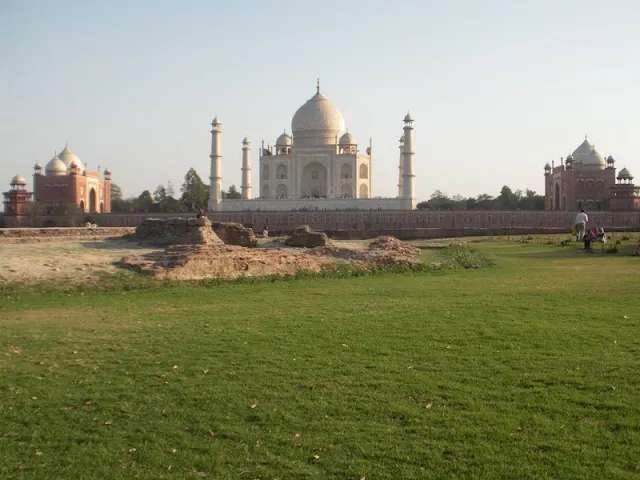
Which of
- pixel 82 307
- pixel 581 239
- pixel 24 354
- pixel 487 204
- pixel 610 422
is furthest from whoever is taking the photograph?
pixel 487 204

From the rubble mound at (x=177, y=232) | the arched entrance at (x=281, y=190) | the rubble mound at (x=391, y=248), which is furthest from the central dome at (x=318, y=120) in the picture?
the rubble mound at (x=177, y=232)

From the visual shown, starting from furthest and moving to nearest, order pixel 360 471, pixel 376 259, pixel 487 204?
pixel 487 204 → pixel 376 259 → pixel 360 471

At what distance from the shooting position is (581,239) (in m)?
19.8

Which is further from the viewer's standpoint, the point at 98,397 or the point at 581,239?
the point at 581,239

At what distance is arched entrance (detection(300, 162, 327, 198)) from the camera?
172ft

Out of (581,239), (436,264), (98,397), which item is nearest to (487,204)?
(581,239)

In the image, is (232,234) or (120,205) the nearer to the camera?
(232,234)

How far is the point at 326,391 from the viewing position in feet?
15.4

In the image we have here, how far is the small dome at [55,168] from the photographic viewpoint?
172 feet

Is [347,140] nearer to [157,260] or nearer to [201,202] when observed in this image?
[201,202]

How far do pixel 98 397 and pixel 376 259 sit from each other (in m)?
10.3

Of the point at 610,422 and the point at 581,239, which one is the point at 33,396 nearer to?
the point at 610,422

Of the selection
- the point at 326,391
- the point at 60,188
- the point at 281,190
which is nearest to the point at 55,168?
the point at 60,188

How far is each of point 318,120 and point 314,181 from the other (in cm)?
462
